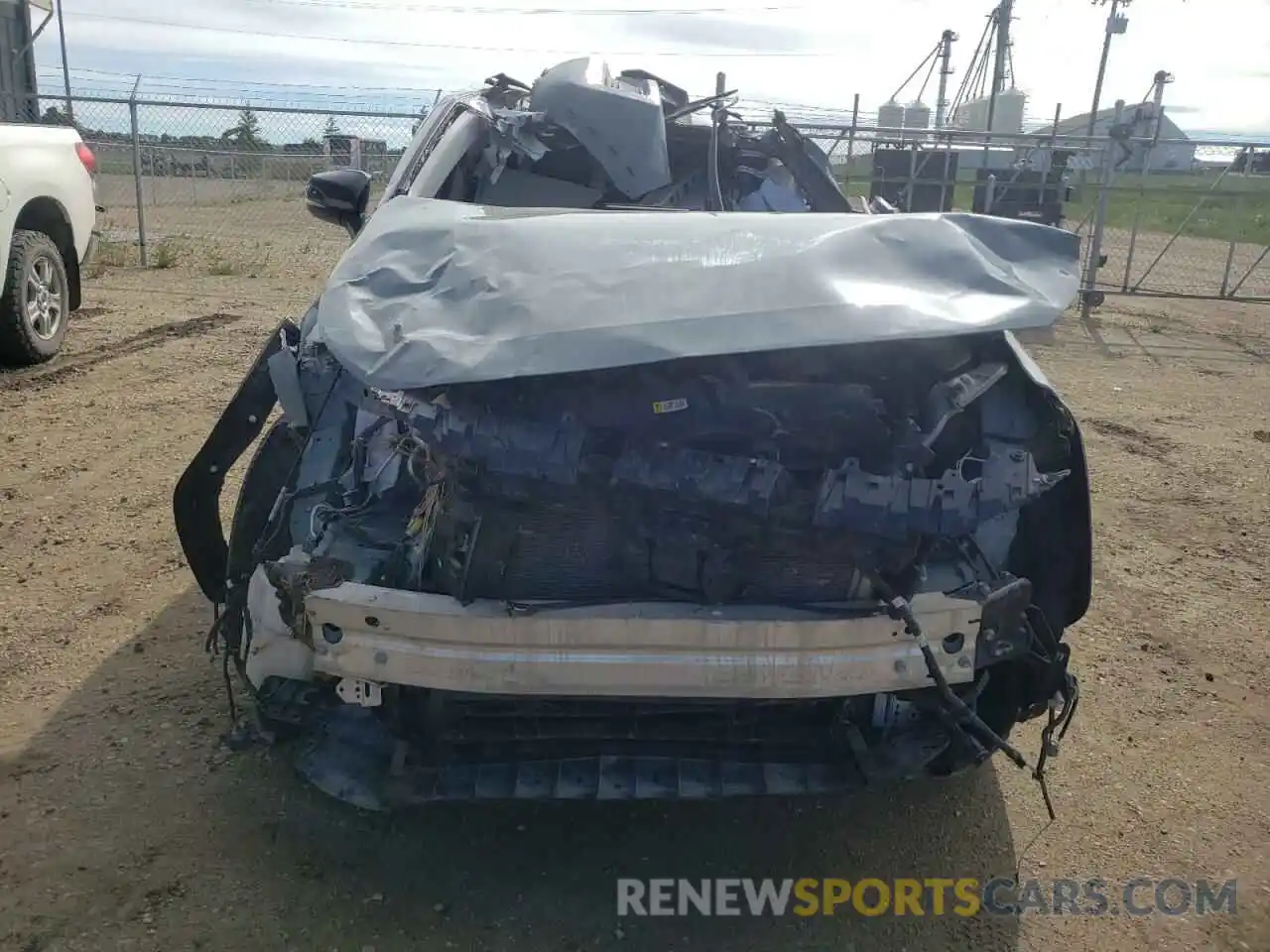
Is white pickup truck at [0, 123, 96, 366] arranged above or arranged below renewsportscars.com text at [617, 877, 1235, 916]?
above

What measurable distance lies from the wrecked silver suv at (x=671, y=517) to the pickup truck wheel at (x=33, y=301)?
5.14m

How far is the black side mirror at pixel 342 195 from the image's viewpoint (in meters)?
3.98

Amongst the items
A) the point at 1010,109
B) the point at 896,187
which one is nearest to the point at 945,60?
the point at 1010,109

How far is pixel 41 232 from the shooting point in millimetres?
7102

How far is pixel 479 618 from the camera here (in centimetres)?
212

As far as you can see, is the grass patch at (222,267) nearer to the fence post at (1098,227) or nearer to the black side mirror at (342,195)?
the black side mirror at (342,195)

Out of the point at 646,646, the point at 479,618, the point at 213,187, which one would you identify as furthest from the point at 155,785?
the point at 213,187

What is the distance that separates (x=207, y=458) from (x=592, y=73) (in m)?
2.25

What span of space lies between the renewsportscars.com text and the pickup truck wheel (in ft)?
20.0

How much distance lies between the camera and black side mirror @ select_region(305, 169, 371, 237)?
398cm

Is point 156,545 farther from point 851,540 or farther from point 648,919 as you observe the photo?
point 851,540

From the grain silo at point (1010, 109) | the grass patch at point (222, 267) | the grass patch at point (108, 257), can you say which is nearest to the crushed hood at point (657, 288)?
the grass patch at point (222, 267)

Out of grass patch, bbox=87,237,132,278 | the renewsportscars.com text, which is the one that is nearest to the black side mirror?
the renewsportscars.com text

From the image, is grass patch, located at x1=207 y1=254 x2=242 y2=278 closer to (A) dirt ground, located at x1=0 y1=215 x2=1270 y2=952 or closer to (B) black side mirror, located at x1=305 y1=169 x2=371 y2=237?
(A) dirt ground, located at x1=0 y1=215 x2=1270 y2=952
